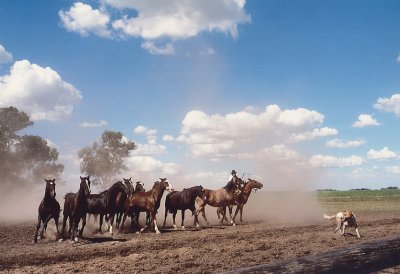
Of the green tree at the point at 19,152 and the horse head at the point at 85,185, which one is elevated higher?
the green tree at the point at 19,152

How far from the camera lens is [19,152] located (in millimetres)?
57688

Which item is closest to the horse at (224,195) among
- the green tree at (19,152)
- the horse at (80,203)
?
the horse at (80,203)

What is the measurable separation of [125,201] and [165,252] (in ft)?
24.8

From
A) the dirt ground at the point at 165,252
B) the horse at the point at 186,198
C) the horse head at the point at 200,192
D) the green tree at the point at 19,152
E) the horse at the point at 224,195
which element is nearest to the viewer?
the dirt ground at the point at 165,252

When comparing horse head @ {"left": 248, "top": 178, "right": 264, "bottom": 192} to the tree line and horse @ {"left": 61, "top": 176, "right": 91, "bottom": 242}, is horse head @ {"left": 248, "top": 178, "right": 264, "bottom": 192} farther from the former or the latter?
the tree line

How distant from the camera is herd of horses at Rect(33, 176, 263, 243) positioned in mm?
15789

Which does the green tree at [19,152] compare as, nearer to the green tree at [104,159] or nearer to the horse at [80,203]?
the green tree at [104,159]

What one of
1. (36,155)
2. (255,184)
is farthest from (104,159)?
(255,184)

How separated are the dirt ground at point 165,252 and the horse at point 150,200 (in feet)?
7.54

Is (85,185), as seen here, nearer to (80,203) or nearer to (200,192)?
(80,203)

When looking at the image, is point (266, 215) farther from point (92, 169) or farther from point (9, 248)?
point (92, 169)

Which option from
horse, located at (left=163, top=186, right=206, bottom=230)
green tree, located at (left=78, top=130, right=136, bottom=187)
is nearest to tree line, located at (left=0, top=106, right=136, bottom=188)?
green tree, located at (left=78, top=130, right=136, bottom=187)

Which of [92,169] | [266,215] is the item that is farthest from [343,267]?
[92,169]

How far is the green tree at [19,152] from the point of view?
181 feet
